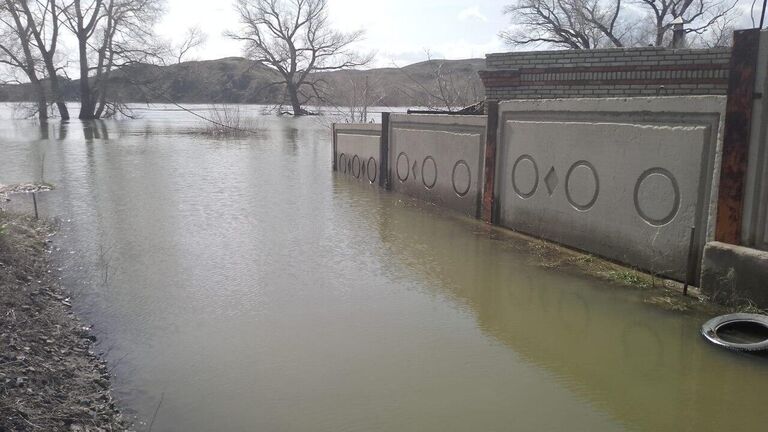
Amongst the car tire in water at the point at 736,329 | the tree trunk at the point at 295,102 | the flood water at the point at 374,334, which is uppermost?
the tree trunk at the point at 295,102

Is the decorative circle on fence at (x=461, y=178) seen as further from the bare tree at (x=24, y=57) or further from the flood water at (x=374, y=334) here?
the bare tree at (x=24, y=57)

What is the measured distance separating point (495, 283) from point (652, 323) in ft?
5.71

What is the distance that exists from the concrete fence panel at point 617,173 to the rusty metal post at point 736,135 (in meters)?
0.16

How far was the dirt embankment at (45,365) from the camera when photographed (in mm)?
3367

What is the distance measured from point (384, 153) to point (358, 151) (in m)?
2.03

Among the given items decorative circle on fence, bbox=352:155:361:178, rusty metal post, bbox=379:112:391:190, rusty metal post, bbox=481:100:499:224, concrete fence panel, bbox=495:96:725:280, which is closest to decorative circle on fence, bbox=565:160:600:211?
concrete fence panel, bbox=495:96:725:280

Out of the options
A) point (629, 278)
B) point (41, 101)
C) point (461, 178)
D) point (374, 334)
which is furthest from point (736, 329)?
point (41, 101)

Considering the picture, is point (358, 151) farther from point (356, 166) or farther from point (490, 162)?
point (490, 162)

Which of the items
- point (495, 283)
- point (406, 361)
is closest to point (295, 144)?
point (495, 283)

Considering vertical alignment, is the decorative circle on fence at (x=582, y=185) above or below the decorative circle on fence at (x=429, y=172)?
above

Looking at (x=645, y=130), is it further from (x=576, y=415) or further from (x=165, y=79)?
(x=165, y=79)

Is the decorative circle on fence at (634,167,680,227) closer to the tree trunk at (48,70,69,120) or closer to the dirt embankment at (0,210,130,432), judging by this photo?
the dirt embankment at (0,210,130,432)

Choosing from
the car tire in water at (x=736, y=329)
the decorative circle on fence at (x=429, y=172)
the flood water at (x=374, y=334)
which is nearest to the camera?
the flood water at (x=374, y=334)

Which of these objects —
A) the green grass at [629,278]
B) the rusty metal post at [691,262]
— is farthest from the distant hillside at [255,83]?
the rusty metal post at [691,262]
